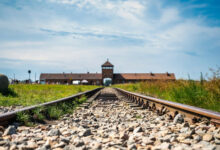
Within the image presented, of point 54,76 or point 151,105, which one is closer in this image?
point 151,105

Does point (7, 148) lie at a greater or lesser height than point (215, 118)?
lesser

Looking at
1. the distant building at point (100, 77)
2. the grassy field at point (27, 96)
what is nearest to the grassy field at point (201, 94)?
the grassy field at point (27, 96)

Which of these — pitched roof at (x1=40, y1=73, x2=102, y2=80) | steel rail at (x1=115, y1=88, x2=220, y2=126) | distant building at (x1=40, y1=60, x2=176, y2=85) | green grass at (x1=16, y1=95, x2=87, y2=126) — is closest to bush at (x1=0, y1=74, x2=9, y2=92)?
green grass at (x1=16, y1=95, x2=87, y2=126)

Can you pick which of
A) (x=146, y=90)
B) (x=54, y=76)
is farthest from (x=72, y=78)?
(x=146, y=90)

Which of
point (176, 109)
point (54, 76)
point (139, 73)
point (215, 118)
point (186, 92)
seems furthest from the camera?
point (54, 76)

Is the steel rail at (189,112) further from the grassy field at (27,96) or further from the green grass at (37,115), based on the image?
the grassy field at (27,96)

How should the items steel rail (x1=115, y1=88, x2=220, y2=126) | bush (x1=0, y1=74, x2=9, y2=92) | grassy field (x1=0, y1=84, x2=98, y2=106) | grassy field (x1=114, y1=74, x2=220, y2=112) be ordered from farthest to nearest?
bush (x1=0, y1=74, x2=9, y2=92), grassy field (x1=0, y1=84, x2=98, y2=106), grassy field (x1=114, y1=74, x2=220, y2=112), steel rail (x1=115, y1=88, x2=220, y2=126)

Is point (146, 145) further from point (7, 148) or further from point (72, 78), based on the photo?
point (72, 78)

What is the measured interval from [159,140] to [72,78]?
3395 inches

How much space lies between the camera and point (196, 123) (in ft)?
11.8

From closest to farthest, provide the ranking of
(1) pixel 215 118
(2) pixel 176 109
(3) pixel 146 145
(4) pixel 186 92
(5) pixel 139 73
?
1. (3) pixel 146 145
2. (1) pixel 215 118
3. (2) pixel 176 109
4. (4) pixel 186 92
5. (5) pixel 139 73

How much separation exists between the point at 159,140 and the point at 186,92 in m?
4.02

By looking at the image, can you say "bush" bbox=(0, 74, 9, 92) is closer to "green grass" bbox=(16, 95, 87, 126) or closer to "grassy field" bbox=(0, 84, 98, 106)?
"grassy field" bbox=(0, 84, 98, 106)

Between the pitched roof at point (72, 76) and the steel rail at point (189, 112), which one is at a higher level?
the pitched roof at point (72, 76)
